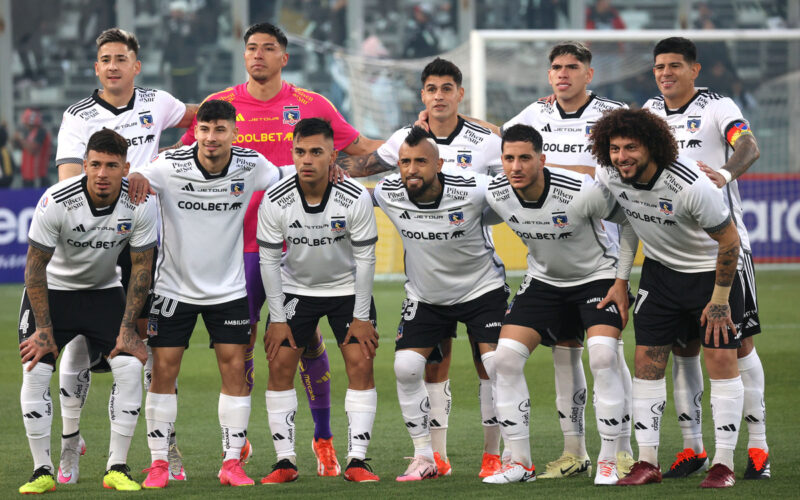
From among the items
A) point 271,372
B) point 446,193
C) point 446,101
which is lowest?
point 271,372

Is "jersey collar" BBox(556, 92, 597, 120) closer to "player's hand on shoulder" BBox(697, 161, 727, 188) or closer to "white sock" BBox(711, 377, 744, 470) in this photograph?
"player's hand on shoulder" BBox(697, 161, 727, 188)

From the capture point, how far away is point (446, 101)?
6406 mm

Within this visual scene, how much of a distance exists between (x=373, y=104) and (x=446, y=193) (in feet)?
38.2

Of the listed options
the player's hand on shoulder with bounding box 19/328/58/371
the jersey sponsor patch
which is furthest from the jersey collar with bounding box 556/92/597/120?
the player's hand on shoulder with bounding box 19/328/58/371

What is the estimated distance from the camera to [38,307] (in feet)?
18.6

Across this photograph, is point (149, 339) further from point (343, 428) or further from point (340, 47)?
point (340, 47)

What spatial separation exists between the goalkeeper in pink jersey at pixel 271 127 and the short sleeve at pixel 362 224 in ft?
2.57

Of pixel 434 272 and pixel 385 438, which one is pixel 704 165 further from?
pixel 385 438

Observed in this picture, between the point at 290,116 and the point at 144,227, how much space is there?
4.16 ft

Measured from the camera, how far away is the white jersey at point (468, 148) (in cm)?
646

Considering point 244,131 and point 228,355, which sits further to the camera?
point 244,131

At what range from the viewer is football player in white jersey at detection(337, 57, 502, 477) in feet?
20.5

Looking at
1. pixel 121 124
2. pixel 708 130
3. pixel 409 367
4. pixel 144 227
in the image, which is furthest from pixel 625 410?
pixel 121 124

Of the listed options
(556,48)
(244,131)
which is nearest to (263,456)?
(244,131)
